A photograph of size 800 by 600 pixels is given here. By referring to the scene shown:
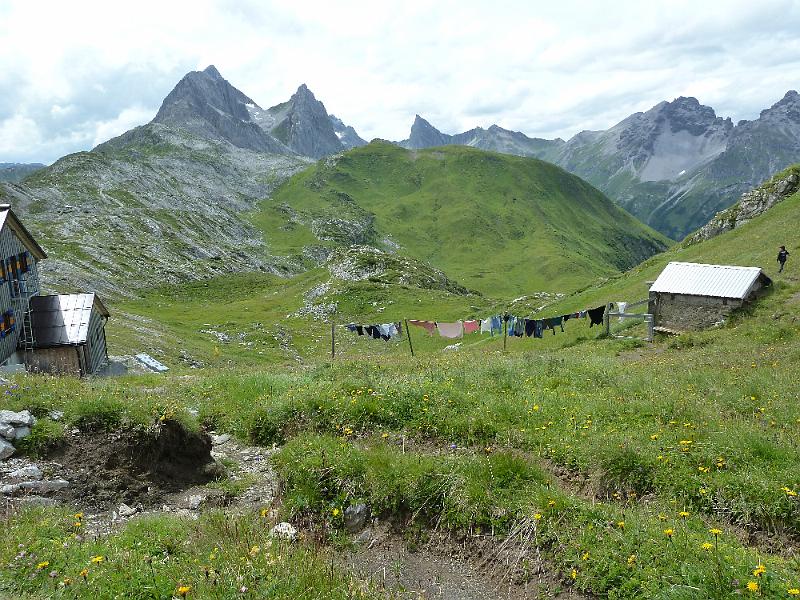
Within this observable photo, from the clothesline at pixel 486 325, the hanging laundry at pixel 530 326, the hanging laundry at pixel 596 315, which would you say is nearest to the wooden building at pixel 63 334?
the clothesline at pixel 486 325

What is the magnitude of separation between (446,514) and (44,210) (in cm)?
13011

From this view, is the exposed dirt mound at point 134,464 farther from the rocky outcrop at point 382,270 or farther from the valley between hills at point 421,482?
the rocky outcrop at point 382,270

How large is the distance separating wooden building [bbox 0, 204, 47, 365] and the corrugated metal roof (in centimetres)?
3946

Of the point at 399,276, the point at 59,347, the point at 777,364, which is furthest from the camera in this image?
the point at 399,276

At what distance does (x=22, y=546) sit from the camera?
7.70m

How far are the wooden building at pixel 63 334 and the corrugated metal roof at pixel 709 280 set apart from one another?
37.1 metres

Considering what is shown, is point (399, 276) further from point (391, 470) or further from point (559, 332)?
point (391, 470)

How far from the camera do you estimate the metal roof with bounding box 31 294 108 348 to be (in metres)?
31.9

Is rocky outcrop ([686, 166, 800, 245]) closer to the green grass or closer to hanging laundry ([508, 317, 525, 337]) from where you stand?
hanging laundry ([508, 317, 525, 337])

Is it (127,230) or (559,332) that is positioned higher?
Answer: (127,230)

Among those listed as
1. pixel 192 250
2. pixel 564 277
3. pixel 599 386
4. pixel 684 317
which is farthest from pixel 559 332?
pixel 564 277

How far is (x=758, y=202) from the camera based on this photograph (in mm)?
55125

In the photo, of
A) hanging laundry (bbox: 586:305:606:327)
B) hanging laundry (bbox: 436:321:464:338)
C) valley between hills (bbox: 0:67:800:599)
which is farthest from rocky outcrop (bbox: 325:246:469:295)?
valley between hills (bbox: 0:67:800:599)

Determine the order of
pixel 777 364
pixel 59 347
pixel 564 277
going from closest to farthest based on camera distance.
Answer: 1. pixel 777 364
2. pixel 59 347
3. pixel 564 277
